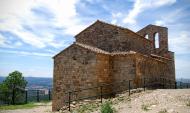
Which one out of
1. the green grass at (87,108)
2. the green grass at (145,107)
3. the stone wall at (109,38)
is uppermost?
the stone wall at (109,38)

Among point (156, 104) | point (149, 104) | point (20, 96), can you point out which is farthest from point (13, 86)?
point (156, 104)

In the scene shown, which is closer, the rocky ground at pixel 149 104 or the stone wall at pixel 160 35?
the rocky ground at pixel 149 104

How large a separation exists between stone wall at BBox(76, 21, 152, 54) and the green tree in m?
8.41

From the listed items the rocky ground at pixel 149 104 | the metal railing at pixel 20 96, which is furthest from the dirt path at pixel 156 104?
the metal railing at pixel 20 96

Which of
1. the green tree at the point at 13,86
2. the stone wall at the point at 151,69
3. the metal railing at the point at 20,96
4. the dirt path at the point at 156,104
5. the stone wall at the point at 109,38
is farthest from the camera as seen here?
the green tree at the point at 13,86

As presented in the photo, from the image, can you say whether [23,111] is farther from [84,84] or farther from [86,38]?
[86,38]

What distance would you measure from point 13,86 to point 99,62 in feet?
41.3

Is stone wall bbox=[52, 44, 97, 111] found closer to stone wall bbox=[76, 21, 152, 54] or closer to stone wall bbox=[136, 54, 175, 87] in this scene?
stone wall bbox=[136, 54, 175, 87]

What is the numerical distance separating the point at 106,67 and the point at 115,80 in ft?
4.03

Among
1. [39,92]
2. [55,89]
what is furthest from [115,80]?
[39,92]

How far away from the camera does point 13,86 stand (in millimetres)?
29453

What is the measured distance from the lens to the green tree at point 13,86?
1139 inches

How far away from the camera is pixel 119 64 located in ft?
70.8

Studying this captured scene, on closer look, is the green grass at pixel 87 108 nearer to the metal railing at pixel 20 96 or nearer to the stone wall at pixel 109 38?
the stone wall at pixel 109 38
